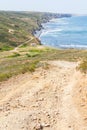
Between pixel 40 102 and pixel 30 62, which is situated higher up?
pixel 40 102

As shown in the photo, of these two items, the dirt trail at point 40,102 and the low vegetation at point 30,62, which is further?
the low vegetation at point 30,62

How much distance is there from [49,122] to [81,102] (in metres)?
3.27

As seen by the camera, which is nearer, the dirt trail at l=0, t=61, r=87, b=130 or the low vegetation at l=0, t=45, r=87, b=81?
the dirt trail at l=0, t=61, r=87, b=130

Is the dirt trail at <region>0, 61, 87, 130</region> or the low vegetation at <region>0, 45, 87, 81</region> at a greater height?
the dirt trail at <region>0, 61, 87, 130</region>

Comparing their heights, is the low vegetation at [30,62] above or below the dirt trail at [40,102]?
below

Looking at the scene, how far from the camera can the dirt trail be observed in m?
18.8

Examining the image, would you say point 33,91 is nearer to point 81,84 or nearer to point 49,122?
point 81,84

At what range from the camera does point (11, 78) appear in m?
28.2

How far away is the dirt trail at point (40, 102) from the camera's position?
18.8 metres

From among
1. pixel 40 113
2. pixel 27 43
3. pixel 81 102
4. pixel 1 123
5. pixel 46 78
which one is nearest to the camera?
pixel 1 123

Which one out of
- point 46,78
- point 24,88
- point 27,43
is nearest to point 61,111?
point 24,88

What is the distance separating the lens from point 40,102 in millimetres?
22125

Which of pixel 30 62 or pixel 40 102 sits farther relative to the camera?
pixel 30 62

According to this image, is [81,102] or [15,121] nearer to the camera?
[15,121]
